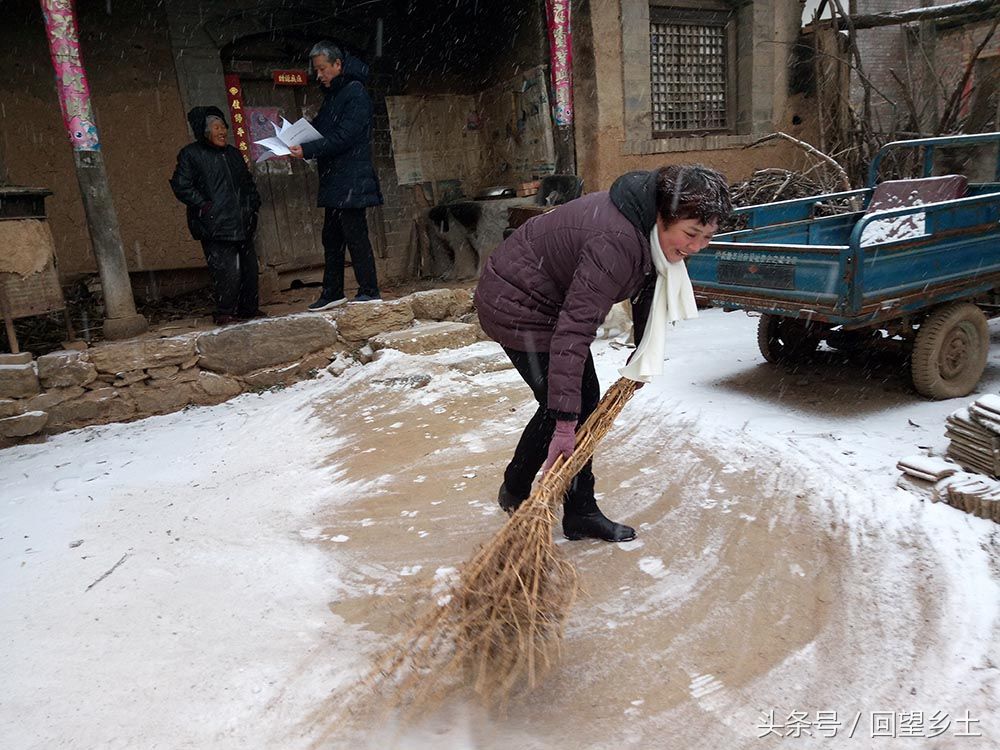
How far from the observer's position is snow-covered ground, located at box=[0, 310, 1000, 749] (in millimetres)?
2061

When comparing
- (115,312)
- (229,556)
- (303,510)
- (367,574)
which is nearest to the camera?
(367,574)

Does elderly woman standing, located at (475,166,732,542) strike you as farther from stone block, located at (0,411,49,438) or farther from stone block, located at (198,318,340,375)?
stone block, located at (0,411,49,438)

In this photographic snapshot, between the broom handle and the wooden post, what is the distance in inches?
178

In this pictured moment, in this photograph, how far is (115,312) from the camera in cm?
540

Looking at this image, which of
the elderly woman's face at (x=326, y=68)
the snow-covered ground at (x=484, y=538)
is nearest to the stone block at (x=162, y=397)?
the snow-covered ground at (x=484, y=538)

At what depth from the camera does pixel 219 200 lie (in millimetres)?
5582

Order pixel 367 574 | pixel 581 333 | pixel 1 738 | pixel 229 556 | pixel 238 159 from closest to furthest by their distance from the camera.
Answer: pixel 1 738 < pixel 581 333 < pixel 367 574 < pixel 229 556 < pixel 238 159

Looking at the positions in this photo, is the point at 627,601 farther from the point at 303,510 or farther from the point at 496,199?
the point at 496,199

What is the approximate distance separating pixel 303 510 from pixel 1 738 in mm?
1639

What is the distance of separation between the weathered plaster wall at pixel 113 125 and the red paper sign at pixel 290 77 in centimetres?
109

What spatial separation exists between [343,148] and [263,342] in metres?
1.75

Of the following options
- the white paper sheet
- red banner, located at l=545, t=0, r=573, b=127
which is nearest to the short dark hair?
the white paper sheet

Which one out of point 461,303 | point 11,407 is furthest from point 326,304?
point 11,407

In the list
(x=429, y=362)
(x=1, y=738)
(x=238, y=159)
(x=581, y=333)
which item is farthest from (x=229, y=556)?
(x=238, y=159)
